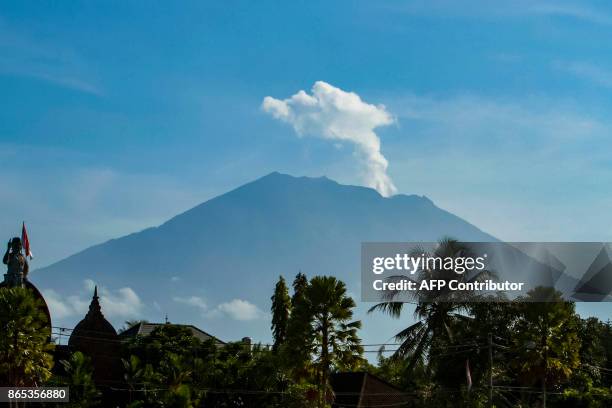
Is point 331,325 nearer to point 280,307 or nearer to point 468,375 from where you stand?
point 468,375

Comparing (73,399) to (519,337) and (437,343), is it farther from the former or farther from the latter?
(519,337)

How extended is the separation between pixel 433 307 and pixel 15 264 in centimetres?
2849

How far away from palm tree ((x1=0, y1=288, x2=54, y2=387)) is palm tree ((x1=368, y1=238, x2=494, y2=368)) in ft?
68.7

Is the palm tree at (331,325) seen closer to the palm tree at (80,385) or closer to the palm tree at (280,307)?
the palm tree at (80,385)

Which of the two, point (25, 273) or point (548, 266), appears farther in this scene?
point (548, 266)

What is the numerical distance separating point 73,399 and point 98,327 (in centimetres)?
1291

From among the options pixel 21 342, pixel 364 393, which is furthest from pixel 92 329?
→ pixel 364 393

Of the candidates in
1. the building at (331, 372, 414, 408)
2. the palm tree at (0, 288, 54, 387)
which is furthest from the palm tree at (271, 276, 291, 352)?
the palm tree at (0, 288, 54, 387)

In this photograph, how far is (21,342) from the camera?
53.2 meters

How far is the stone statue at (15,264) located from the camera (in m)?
63.9

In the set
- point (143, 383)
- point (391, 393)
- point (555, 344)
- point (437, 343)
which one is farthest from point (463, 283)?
point (143, 383)

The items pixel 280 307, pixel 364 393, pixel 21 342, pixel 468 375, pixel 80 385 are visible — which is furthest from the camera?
pixel 280 307

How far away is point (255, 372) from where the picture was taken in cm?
7069

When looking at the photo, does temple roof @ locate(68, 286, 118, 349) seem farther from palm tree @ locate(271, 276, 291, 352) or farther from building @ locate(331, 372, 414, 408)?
palm tree @ locate(271, 276, 291, 352)
